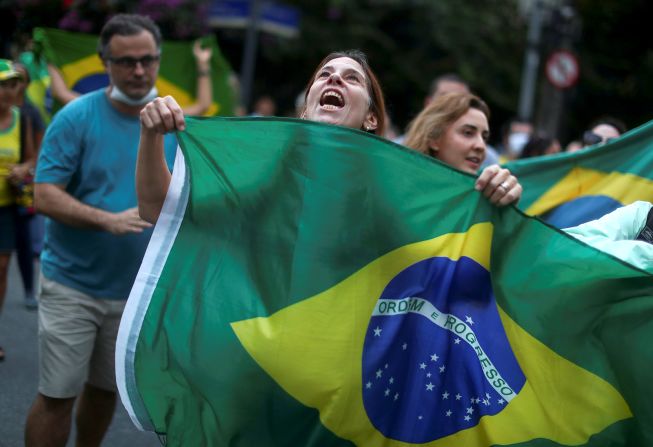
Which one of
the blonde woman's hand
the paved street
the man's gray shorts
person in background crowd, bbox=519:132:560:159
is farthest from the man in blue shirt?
person in background crowd, bbox=519:132:560:159

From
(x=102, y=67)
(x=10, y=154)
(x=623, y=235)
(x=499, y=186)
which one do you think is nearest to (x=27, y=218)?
(x=10, y=154)

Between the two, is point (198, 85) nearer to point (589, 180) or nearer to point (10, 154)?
point (10, 154)

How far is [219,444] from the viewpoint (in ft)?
10.9

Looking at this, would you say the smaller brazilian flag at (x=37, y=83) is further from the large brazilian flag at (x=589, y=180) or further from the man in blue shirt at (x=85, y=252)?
the man in blue shirt at (x=85, y=252)

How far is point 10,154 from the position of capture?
8234mm

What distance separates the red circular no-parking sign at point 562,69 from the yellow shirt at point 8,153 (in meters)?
12.7

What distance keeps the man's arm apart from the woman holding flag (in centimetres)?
79

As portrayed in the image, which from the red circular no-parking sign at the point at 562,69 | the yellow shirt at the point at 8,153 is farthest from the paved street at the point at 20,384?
the red circular no-parking sign at the point at 562,69

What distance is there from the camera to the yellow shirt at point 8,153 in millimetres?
8109

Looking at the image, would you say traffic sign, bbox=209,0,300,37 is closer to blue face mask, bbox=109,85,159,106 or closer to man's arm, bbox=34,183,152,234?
blue face mask, bbox=109,85,159,106

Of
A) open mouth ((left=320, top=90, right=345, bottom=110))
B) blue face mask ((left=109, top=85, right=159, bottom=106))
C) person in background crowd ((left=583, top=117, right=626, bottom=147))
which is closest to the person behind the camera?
open mouth ((left=320, top=90, right=345, bottom=110))

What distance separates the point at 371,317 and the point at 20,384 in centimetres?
402

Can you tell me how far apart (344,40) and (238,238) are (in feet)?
68.0

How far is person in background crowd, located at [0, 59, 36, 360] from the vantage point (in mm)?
8062
